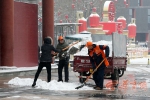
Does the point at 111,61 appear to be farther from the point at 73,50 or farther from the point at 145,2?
the point at 145,2

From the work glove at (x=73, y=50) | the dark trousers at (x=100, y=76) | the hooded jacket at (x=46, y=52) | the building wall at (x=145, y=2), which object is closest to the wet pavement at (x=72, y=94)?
the dark trousers at (x=100, y=76)

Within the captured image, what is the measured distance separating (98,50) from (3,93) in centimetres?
386

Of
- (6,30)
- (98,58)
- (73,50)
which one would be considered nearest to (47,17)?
(6,30)

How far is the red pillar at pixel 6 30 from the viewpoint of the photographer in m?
23.6

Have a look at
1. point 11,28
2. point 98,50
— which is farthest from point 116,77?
point 11,28

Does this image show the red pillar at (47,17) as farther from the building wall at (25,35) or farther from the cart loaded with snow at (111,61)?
the cart loaded with snow at (111,61)

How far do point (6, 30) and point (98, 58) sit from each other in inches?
313

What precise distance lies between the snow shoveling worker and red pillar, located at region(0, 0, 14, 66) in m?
7.61

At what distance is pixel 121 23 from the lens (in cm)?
6291

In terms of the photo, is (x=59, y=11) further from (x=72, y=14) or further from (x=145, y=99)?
(x=145, y=99)

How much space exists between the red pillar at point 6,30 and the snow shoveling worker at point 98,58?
7610mm

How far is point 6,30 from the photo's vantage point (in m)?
23.7

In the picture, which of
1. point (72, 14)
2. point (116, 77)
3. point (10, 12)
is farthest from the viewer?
point (72, 14)

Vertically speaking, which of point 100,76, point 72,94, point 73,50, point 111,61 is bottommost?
point 72,94
